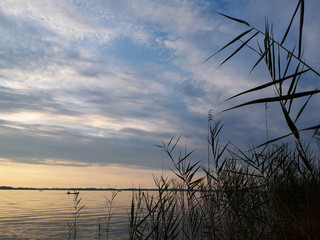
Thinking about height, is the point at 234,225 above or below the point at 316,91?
below

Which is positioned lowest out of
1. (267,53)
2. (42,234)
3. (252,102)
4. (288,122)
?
(42,234)

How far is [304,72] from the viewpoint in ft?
8.03

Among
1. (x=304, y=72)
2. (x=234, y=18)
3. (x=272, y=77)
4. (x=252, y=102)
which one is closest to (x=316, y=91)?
(x=304, y=72)

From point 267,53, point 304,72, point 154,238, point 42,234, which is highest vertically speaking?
point 267,53

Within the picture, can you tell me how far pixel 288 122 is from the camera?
92.4 inches

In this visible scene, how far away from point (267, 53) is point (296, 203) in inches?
234

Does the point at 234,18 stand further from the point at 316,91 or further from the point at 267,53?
the point at 316,91

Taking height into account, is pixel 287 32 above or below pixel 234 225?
above

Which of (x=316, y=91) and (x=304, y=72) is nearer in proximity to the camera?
(x=316, y=91)

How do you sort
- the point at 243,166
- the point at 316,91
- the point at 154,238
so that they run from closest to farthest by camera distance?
1. the point at 316,91
2. the point at 154,238
3. the point at 243,166

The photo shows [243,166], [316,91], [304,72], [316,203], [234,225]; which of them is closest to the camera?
[316,91]

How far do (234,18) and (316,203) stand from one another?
589 centimetres

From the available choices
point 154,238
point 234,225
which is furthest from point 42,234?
point 234,225

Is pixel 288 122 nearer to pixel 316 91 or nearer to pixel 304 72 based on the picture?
pixel 316 91
